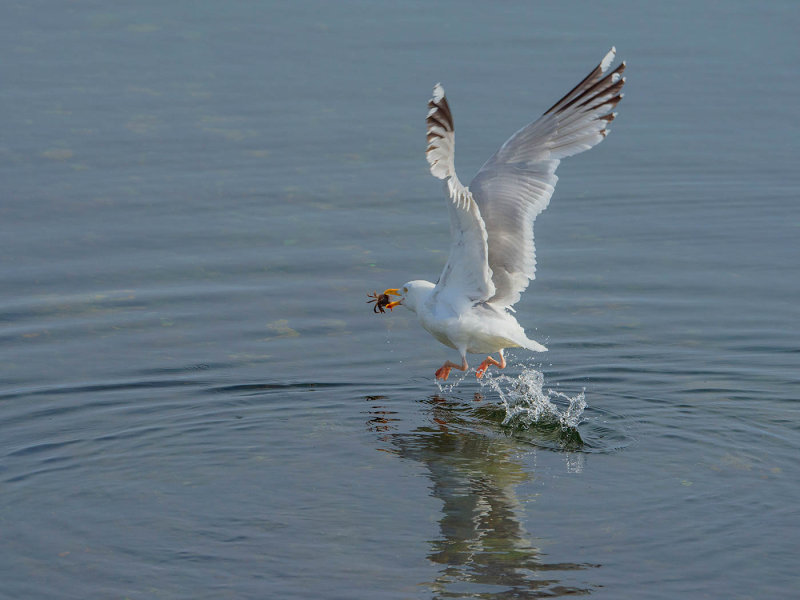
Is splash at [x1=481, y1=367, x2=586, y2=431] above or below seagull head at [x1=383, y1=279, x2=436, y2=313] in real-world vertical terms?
below

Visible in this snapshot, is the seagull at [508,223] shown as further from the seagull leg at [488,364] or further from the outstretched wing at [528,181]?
the seagull leg at [488,364]

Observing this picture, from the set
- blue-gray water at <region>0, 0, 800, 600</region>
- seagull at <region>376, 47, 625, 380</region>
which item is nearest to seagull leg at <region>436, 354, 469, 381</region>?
seagull at <region>376, 47, 625, 380</region>

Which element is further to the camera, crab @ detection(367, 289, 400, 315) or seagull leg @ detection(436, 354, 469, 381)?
crab @ detection(367, 289, 400, 315)

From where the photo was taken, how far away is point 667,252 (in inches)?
510

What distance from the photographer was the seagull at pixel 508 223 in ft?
31.5

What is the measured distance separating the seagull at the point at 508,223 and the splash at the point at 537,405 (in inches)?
13.3

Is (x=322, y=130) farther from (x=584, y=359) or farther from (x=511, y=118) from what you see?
(x=584, y=359)

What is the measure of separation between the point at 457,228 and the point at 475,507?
78.5 inches

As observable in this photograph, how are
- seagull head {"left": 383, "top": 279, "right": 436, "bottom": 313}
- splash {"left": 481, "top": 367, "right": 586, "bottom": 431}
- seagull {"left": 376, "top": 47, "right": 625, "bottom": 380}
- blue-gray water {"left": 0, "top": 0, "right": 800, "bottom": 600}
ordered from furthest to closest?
seagull head {"left": 383, "top": 279, "right": 436, "bottom": 313}, seagull {"left": 376, "top": 47, "right": 625, "bottom": 380}, splash {"left": 481, "top": 367, "right": 586, "bottom": 431}, blue-gray water {"left": 0, "top": 0, "right": 800, "bottom": 600}

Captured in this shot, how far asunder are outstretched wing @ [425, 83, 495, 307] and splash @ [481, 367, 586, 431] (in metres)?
0.76

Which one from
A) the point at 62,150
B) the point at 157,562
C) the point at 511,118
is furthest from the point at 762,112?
the point at 157,562

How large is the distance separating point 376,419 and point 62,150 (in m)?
7.16

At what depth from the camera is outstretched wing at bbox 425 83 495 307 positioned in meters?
8.22

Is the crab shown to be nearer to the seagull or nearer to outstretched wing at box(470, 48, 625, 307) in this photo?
the seagull
